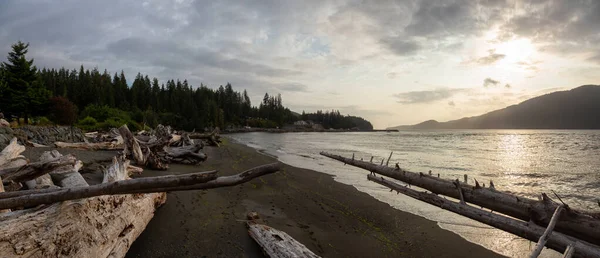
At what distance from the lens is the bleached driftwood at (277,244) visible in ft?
15.2

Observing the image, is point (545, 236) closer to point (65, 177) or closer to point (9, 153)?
point (65, 177)

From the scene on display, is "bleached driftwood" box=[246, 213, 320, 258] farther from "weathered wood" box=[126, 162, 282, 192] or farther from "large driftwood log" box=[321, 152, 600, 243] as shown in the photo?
"large driftwood log" box=[321, 152, 600, 243]

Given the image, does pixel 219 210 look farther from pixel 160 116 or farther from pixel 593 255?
pixel 160 116

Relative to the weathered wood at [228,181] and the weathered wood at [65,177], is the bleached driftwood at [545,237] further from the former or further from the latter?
the weathered wood at [65,177]

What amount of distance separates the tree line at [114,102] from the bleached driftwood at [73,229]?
113 feet

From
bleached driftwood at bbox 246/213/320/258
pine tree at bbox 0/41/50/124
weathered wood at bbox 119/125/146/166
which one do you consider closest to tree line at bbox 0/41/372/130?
pine tree at bbox 0/41/50/124

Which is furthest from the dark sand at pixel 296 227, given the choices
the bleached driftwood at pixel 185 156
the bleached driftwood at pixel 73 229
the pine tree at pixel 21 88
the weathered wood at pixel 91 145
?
the pine tree at pixel 21 88

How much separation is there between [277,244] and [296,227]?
6.22 feet

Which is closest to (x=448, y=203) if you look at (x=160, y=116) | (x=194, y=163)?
(x=194, y=163)

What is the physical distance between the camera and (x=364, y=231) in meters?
7.07

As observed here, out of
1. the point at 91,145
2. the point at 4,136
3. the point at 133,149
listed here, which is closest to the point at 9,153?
the point at 133,149

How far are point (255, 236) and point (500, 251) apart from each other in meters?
5.94

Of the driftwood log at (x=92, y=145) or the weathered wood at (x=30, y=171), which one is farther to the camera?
the driftwood log at (x=92, y=145)

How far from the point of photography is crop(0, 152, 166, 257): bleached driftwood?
10.6 feet
